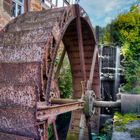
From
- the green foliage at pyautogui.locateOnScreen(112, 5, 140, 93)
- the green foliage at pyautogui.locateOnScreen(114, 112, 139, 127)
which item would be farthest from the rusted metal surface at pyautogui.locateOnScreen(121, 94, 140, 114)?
the green foliage at pyautogui.locateOnScreen(112, 5, 140, 93)

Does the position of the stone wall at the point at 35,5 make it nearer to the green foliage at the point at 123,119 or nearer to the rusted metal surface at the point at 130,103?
the rusted metal surface at the point at 130,103

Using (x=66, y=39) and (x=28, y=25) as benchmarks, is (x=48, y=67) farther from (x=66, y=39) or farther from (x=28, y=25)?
(x=66, y=39)

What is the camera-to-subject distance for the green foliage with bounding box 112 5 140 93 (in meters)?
10.5

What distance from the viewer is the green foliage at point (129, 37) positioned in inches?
413

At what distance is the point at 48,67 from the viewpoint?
11.7 feet

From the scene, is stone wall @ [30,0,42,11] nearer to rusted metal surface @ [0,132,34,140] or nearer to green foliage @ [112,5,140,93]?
rusted metal surface @ [0,132,34,140]

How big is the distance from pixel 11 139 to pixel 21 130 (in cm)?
25

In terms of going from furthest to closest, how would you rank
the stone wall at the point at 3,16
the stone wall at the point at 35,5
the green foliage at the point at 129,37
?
the green foliage at the point at 129,37, the stone wall at the point at 35,5, the stone wall at the point at 3,16

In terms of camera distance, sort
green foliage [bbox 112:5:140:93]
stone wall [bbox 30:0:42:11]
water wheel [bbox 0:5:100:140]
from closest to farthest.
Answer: water wheel [bbox 0:5:100:140] → stone wall [bbox 30:0:42:11] → green foliage [bbox 112:5:140:93]

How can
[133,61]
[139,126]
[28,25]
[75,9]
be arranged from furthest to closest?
[133,61]
[75,9]
[139,126]
[28,25]

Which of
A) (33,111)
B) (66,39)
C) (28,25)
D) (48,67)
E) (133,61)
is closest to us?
(33,111)

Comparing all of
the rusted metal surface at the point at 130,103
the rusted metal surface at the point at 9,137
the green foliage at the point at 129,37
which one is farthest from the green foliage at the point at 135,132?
the green foliage at the point at 129,37

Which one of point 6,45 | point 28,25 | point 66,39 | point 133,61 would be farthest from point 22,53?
point 133,61

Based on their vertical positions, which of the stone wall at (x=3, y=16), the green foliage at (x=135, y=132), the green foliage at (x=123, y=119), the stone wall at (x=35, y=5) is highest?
the stone wall at (x=35, y=5)
